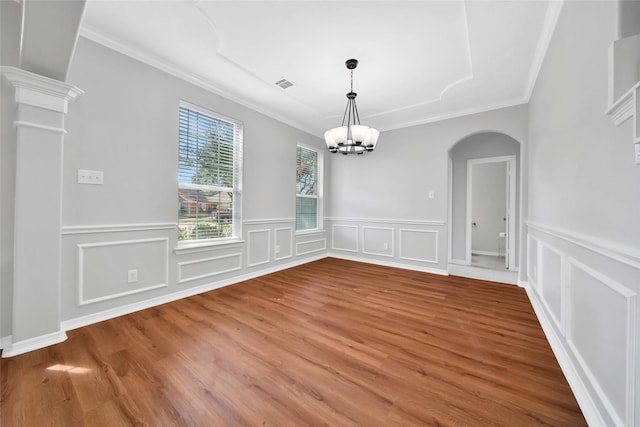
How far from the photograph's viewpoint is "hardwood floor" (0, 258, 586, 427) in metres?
1.26

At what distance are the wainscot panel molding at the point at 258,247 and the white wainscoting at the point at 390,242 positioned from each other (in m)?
1.74

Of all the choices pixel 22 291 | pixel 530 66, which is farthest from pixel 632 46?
pixel 22 291

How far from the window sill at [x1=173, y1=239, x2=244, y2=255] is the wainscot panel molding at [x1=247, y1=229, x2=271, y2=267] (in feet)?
0.68

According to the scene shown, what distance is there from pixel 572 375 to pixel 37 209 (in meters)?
3.83

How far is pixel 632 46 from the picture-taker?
3.21 ft

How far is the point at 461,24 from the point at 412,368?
280cm

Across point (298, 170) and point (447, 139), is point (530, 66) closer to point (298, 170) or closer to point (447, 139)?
point (447, 139)

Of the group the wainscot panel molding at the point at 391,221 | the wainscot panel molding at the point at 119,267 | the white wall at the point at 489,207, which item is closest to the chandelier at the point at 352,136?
the wainscot panel molding at the point at 391,221

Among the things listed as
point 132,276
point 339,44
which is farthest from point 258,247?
point 339,44

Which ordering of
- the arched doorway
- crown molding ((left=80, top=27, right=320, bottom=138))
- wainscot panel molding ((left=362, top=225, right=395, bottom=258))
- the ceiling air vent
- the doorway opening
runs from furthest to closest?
the doorway opening
wainscot panel molding ((left=362, top=225, right=395, bottom=258))
the arched doorway
the ceiling air vent
crown molding ((left=80, top=27, right=320, bottom=138))

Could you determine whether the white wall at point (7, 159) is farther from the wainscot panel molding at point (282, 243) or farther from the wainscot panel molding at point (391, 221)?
the wainscot panel molding at point (391, 221)

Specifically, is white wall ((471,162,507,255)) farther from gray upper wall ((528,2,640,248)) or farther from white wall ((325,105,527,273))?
gray upper wall ((528,2,640,248))

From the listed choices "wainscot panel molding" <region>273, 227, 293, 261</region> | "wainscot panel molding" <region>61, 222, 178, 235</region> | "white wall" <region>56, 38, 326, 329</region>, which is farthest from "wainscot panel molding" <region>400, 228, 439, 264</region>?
Result: "wainscot panel molding" <region>61, 222, 178, 235</region>

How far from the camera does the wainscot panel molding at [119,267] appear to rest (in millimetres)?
2203
